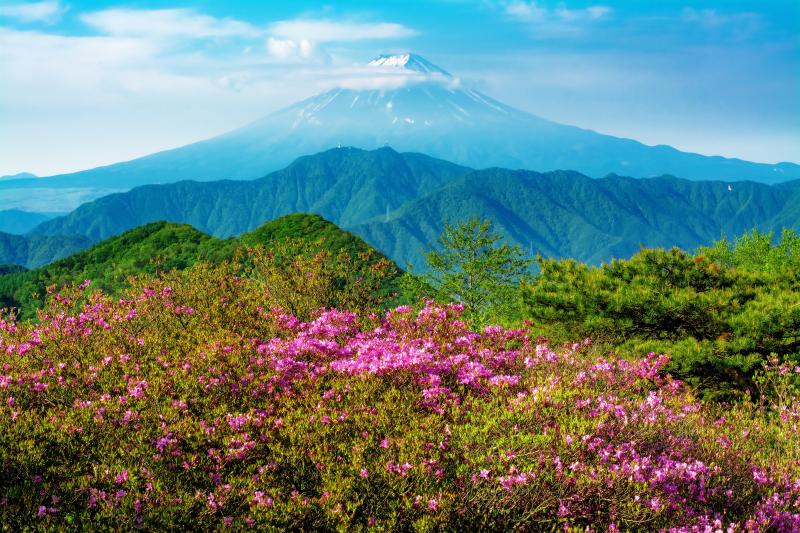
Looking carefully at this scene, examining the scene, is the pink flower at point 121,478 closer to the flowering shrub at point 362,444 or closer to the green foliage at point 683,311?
the flowering shrub at point 362,444

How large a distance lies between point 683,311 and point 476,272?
12964 millimetres

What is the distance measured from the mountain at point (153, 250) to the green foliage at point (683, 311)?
1740 inches

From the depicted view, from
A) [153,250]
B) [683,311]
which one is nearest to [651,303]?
[683,311]

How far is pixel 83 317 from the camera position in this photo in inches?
509

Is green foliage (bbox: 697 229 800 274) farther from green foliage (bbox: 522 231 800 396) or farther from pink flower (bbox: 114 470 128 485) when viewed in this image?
pink flower (bbox: 114 470 128 485)

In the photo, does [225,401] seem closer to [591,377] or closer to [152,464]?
[152,464]

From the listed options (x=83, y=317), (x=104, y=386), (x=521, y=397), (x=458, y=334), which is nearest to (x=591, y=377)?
(x=521, y=397)

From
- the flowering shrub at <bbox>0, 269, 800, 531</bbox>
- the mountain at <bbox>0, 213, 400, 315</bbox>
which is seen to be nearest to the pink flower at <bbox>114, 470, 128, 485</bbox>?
the flowering shrub at <bbox>0, 269, 800, 531</bbox>

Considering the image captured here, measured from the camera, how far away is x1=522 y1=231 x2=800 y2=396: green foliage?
1541cm

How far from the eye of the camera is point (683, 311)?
16609 millimetres

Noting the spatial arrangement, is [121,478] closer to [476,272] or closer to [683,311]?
[683,311]

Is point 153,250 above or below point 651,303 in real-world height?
below

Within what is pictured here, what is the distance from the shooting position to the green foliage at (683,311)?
15.4 metres

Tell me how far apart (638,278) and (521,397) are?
10.1m
